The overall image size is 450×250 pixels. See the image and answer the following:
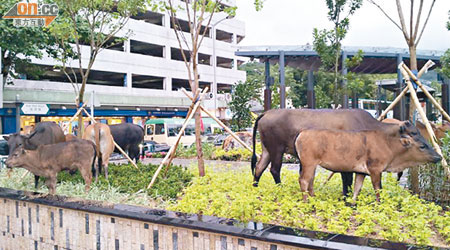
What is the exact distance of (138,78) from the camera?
130ft

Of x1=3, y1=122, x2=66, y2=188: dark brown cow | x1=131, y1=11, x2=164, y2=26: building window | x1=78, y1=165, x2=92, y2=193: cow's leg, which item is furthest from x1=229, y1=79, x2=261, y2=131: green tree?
x1=78, y1=165, x2=92, y2=193: cow's leg

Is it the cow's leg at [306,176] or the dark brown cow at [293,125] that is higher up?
the dark brown cow at [293,125]

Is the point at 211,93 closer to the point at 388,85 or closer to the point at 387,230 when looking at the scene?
the point at 388,85

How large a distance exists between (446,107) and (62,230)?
24.6m

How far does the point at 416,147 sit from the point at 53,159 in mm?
5442

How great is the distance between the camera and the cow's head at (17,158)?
661cm

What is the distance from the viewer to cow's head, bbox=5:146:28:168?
6613mm

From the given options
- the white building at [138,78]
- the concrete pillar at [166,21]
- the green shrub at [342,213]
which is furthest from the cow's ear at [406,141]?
the concrete pillar at [166,21]

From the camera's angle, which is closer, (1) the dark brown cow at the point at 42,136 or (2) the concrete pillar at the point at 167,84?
(1) the dark brown cow at the point at 42,136

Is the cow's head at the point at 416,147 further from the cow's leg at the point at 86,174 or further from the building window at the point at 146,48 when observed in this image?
the building window at the point at 146,48

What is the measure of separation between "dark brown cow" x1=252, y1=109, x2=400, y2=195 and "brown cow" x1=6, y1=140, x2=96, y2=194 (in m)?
2.91

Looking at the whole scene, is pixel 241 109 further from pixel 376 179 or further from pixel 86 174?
pixel 376 179

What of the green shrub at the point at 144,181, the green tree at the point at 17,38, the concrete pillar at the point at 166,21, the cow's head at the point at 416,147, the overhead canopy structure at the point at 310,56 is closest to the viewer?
the cow's head at the point at 416,147

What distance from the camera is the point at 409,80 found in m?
7.13
